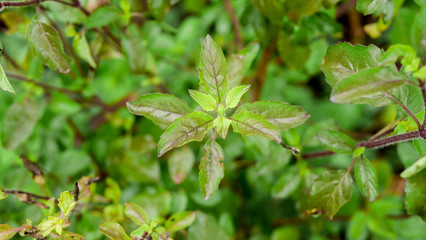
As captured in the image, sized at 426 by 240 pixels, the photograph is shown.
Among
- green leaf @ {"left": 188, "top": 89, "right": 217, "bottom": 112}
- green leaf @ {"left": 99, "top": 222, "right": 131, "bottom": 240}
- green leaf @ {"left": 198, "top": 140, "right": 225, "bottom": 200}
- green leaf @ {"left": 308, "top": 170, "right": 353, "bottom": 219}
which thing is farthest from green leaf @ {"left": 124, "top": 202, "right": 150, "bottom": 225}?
green leaf @ {"left": 308, "top": 170, "right": 353, "bottom": 219}

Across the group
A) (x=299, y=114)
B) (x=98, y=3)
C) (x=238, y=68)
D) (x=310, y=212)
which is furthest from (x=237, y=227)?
(x=98, y=3)

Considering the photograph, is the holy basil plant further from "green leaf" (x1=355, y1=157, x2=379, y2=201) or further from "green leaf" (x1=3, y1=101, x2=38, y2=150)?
"green leaf" (x1=3, y1=101, x2=38, y2=150)

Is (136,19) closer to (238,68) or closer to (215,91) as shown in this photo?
(238,68)

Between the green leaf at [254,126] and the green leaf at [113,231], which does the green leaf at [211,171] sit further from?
the green leaf at [113,231]

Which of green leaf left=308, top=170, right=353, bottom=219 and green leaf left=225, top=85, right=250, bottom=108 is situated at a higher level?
green leaf left=225, top=85, right=250, bottom=108

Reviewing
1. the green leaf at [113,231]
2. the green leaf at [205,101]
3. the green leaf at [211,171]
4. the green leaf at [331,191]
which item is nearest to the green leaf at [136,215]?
the green leaf at [113,231]

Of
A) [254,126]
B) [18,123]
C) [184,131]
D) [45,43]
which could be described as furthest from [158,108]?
[18,123]

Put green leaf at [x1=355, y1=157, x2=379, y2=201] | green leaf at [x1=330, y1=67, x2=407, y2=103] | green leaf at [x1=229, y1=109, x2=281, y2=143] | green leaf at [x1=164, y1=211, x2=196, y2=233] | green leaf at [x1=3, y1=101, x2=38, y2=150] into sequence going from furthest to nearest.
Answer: green leaf at [x1=3, y1=101, x2=38, y2=150]
green leaf at [x1=164, y1=211, x2=196, y2=233]
green leaf at [x1=355, y1=157, x2=379, y2=201]
green leaf at [x1=229, y1=109, x2=281, y2=143]
green leaf at [x1=330, y1=67, x2=407, y2=103]
